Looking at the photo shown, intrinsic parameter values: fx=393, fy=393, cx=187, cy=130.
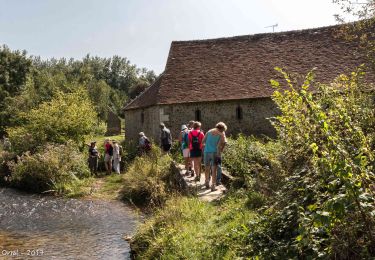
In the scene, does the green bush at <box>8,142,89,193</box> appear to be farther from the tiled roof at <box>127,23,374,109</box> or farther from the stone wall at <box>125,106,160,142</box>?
the tiled roof at <box>127,23,374,109</box>

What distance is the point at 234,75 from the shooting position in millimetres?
23000

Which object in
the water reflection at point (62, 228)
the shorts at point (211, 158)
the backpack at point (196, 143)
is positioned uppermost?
the backpack at point (196, 143)

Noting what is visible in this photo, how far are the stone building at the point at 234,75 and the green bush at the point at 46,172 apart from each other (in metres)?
6.61

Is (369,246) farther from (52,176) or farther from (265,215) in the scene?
(52,176)

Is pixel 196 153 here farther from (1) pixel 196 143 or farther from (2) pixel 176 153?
(2) pixel 176 153

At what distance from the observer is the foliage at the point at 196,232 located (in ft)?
20.3

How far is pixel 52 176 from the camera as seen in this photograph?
16.2 m

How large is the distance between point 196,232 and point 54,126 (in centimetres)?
1563

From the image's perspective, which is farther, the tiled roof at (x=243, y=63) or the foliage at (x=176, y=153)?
the tiled roof at (x=243, y=63)

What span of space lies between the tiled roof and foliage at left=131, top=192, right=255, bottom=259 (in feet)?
44.8

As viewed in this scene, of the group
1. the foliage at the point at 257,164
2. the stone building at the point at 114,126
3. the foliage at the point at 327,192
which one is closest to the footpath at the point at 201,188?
the foliage at the point at 257,164

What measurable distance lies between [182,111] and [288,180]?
16018mm

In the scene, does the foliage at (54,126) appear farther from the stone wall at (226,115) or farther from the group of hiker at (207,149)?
the group of hiker at (207,149)

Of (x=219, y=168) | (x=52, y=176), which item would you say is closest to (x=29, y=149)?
(x=52, y=176)
